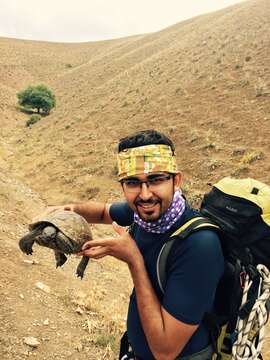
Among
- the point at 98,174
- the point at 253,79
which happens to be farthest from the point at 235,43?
the point at 98,174

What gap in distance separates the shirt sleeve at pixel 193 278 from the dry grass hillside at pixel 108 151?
4038 millimetres

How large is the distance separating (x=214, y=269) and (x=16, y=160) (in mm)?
24042

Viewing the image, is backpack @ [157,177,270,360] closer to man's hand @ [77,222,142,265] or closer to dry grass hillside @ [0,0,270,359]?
man's hand @ [77,222,142,265]

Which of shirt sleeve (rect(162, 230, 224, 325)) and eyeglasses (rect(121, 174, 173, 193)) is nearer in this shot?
shirt sleeve (rect(162, 230, 224, 325))

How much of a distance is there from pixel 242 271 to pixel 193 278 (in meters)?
0.52

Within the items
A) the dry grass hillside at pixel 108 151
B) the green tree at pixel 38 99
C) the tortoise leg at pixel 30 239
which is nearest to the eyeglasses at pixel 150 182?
the tortoise leg at pixel 30 239

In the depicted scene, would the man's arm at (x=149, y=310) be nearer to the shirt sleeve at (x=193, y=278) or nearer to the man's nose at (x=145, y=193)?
the shirt sleeve at (x=193, y=278)

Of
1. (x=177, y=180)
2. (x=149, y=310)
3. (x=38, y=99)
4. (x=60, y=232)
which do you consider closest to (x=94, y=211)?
(x=60, y=232)

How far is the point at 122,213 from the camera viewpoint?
3.38 m

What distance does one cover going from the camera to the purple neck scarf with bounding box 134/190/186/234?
2.43m

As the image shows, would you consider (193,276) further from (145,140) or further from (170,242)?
(145,140)

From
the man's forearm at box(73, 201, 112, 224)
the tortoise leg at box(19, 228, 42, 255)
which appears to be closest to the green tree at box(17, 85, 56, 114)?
the man's forearm at box(73, 201, 112, 224)

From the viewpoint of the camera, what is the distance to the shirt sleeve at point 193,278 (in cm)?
216

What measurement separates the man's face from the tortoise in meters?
0.74
